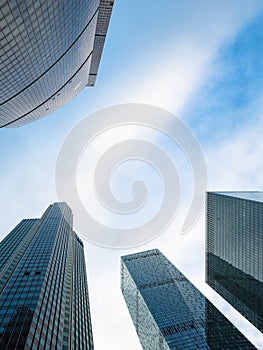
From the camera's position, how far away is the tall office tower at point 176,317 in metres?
124

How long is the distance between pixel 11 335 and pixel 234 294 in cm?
10402

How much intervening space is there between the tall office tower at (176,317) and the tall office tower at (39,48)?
374 feet

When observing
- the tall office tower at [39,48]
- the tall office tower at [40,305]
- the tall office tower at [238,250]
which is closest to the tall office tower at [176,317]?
the tall office tower at [238,250]

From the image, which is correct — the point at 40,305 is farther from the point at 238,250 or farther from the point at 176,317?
the point at 176,317

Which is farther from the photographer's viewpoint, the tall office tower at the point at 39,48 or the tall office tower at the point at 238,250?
the tall office tower at the point at 238,250

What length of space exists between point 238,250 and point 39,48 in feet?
331

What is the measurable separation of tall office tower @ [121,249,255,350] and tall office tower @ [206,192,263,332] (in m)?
15.9

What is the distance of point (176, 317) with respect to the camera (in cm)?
14025

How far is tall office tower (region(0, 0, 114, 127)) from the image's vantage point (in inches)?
1886

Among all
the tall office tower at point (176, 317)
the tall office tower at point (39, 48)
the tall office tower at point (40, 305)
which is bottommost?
the tall office tower at point (176, 317)

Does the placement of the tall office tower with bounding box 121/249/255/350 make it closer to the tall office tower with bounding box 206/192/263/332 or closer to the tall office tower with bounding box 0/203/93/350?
the tall office tower with bounding box 206/192/263/332

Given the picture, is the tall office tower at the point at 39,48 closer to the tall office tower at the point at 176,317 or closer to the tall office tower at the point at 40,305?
the tall office tower at the point at 40,305

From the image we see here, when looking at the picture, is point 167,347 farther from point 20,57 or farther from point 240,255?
point 20,57

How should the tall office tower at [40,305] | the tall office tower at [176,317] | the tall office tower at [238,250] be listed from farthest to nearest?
the tall office tower at [176,317], the tall office tower at [238,250], the tall office tower at [40,305]
